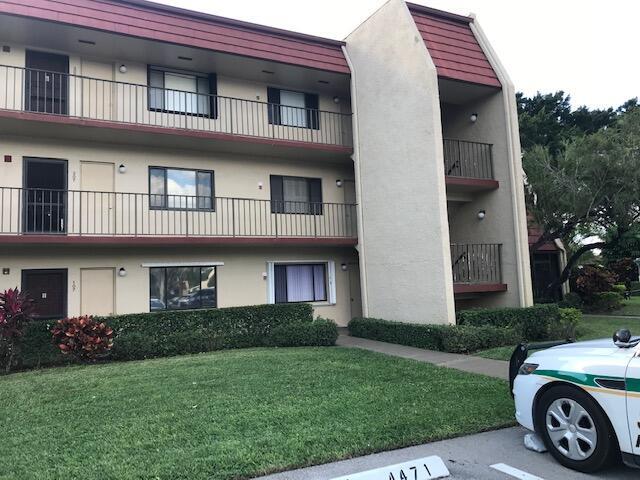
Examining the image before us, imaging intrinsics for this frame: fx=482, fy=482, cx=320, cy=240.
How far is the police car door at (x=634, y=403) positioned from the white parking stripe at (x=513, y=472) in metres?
0.81

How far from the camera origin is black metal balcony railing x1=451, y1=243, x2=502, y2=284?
44.9 ft

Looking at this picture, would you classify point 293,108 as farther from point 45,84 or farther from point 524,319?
point 524,319

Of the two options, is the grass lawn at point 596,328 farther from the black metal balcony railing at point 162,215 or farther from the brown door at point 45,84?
the brown door at point 45,84

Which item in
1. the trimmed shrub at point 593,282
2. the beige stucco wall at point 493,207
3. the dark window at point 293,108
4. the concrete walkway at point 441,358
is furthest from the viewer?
the trimmed shrub at point 593,282

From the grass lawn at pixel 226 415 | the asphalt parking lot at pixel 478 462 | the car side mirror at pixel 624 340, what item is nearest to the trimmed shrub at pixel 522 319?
the grass lawn at pixel 226 415

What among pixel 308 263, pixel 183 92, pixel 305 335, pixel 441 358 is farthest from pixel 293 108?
pixel 441 358

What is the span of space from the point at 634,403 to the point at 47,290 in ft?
41.9

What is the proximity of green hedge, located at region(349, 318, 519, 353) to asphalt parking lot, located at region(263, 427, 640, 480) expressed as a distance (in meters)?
5.52

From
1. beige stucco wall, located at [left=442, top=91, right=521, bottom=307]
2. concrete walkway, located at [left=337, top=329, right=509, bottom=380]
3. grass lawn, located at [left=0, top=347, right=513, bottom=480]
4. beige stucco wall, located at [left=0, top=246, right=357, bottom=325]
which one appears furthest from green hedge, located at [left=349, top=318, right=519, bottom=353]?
beige stucco wall, located at [left=0, top=246, right=357, bottom=325]

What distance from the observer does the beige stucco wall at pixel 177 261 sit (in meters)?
12.3

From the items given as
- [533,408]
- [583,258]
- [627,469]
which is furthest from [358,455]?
[583,258]

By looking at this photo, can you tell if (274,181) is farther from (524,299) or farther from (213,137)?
(524,299)

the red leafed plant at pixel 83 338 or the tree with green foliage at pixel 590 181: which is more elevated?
the tree with green foliage at pixel 590 181

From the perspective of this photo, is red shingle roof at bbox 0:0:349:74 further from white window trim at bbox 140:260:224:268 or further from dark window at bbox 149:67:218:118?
white window trim at bbox 140:260:224:268
